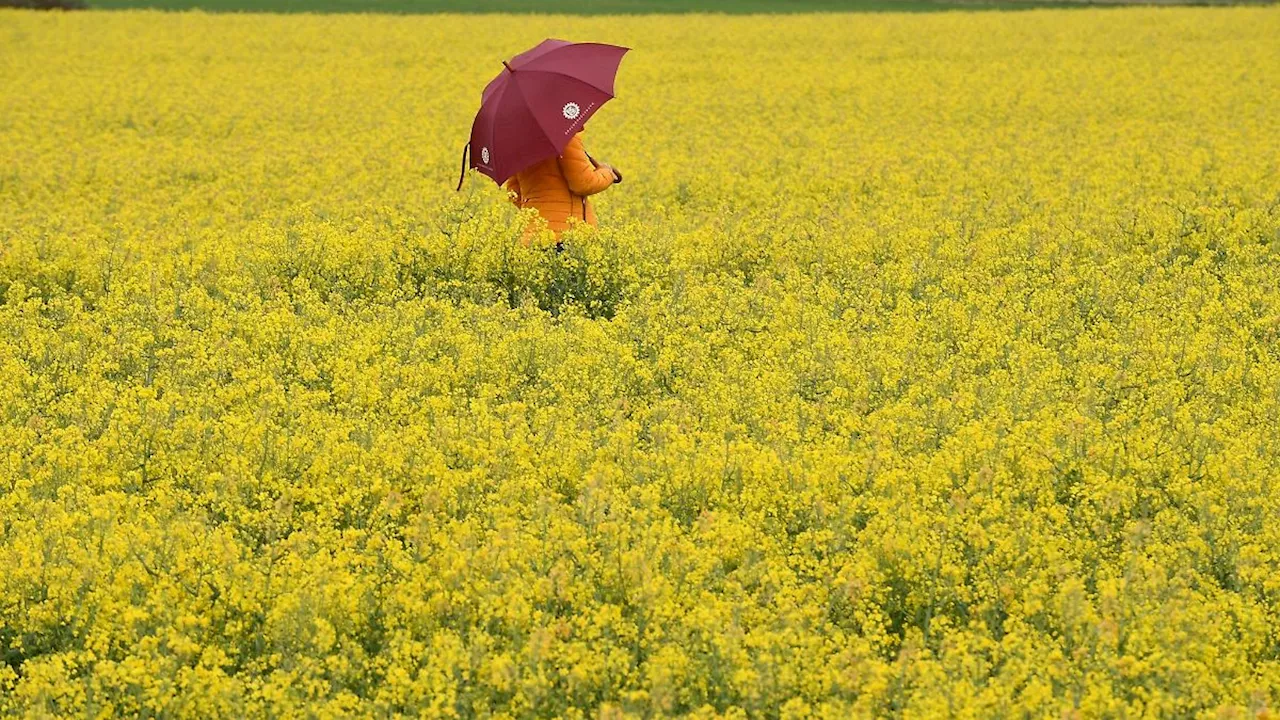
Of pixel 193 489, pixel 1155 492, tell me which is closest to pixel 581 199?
pixel 193 489

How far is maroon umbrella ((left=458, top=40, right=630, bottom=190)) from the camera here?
855 cm

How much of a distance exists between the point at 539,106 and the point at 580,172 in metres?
0.54

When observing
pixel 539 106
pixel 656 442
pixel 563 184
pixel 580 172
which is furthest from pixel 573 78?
pixel 656 442

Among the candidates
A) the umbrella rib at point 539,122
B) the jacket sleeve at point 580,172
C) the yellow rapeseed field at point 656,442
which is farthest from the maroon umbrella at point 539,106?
the yellow rapeseed field at point 656,442

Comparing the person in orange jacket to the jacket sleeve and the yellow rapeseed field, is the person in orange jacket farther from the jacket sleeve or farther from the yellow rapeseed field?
the yellow rapeseed field

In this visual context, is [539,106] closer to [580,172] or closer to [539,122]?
[539,122]

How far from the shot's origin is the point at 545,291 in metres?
8.85

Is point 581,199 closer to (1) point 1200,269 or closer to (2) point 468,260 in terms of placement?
(2) point 468,260

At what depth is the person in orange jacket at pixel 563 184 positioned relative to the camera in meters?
8.90

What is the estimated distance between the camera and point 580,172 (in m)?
8.89

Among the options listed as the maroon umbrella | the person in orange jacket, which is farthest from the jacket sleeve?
the maroon umbrella

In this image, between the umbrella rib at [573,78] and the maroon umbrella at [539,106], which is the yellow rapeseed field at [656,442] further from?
the umbrella rib at [573,78]

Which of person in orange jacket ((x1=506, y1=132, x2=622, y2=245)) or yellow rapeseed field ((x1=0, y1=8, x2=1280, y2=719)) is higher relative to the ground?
person in orange jacket ((x1=506, y1=132, x2=622, y2=245))

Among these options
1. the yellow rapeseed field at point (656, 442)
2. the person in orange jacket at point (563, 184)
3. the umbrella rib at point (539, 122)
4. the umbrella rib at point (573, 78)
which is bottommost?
the yellow rapeseed field at point (656, 442)
